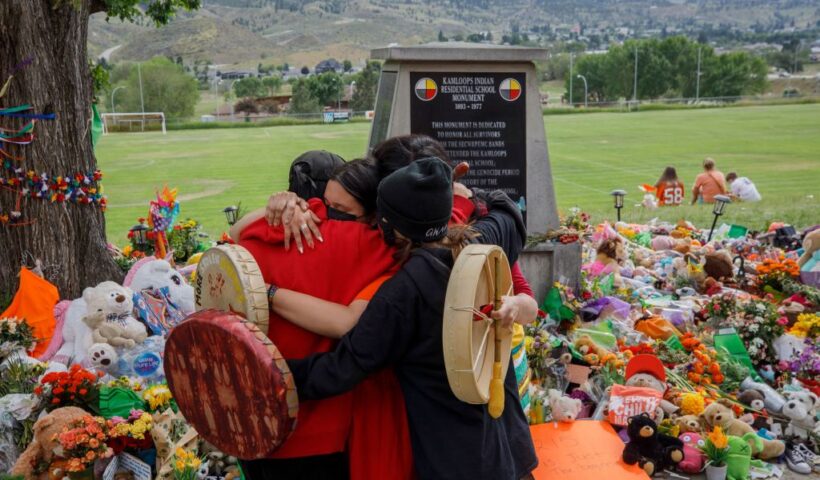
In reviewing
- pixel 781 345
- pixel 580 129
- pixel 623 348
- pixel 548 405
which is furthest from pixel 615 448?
pixel 580 129

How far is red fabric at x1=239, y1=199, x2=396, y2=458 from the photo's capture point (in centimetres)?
261

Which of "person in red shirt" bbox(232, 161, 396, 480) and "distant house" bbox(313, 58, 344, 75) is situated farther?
"distant house" bbox(313, 58, 344, 75)

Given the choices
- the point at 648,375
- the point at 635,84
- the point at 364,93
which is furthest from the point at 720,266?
the point at 635,84

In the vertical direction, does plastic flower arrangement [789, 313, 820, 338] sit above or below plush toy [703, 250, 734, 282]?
below

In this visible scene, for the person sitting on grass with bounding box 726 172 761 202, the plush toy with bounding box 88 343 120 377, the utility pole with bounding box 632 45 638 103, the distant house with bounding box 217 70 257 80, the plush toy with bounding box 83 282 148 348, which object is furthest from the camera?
the distant house with bounding box 217 70 257 80

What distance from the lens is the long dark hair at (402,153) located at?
2859mm

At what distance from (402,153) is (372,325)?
68 cm

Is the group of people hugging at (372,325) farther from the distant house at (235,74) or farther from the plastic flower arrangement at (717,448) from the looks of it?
the distant house at (235,74)

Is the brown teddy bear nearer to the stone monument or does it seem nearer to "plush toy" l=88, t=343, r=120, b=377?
"plush toy" l=88, t=343, r=120, b=377

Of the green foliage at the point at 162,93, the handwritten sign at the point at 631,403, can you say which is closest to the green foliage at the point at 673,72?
the green foliage at the point at 162,93

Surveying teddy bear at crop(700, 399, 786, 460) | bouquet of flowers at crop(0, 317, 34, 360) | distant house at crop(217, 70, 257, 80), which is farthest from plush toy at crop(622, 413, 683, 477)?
distant house at crop(217, 70, 257, 80)

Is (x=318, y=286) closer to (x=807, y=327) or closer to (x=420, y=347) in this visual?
(x=420, y=347)

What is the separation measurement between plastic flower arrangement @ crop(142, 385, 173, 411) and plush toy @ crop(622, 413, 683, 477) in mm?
2631

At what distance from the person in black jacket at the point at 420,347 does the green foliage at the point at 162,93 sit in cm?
9553
